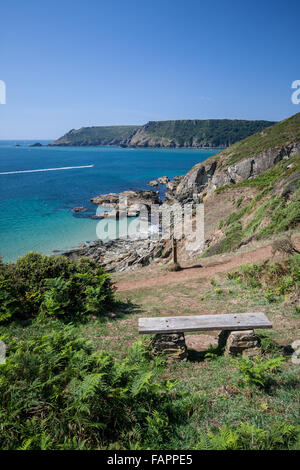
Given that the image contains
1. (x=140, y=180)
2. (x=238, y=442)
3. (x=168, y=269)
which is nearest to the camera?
(x=238, y=442)

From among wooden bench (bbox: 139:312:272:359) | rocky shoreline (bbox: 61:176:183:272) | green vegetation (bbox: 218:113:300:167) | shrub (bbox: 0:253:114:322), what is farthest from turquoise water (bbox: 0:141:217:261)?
wooden bench (bbox: 139:312:272:359)

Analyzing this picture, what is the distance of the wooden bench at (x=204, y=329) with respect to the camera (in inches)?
235

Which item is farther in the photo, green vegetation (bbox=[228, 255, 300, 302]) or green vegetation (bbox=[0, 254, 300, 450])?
green vegetation (bbox=[228, 255, 300, 302])

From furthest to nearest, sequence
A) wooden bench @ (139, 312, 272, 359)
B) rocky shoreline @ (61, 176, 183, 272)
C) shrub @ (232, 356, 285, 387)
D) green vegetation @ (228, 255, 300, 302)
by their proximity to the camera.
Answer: rocky shoreline @ (61, 176, 183, 272)
green vegetation @ (228, 255, 300, 302)
wooden bench @ (139, 312, 272, 359)
shrub @ (232, 356, 285, 387)

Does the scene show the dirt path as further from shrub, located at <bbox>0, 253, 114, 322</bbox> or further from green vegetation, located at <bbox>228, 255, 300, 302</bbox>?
shrub, located at <bbox>0, 253, 114, 322</bbox>

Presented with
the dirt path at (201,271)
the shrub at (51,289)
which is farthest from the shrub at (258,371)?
the dirt path at (201,271)

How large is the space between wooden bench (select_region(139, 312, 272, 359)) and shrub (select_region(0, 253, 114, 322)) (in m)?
2.79

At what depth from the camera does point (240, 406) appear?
14.3 ft

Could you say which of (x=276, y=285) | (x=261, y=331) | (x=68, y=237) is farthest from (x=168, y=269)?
(x=68, y=237)

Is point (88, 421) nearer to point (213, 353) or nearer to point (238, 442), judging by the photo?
point (238, 442)

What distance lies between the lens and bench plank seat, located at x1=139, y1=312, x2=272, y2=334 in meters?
5.98

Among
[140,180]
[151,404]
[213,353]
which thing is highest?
[140,180]

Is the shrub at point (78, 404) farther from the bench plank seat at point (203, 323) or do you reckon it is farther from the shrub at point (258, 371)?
the bench plank seat at point (203, 323)
